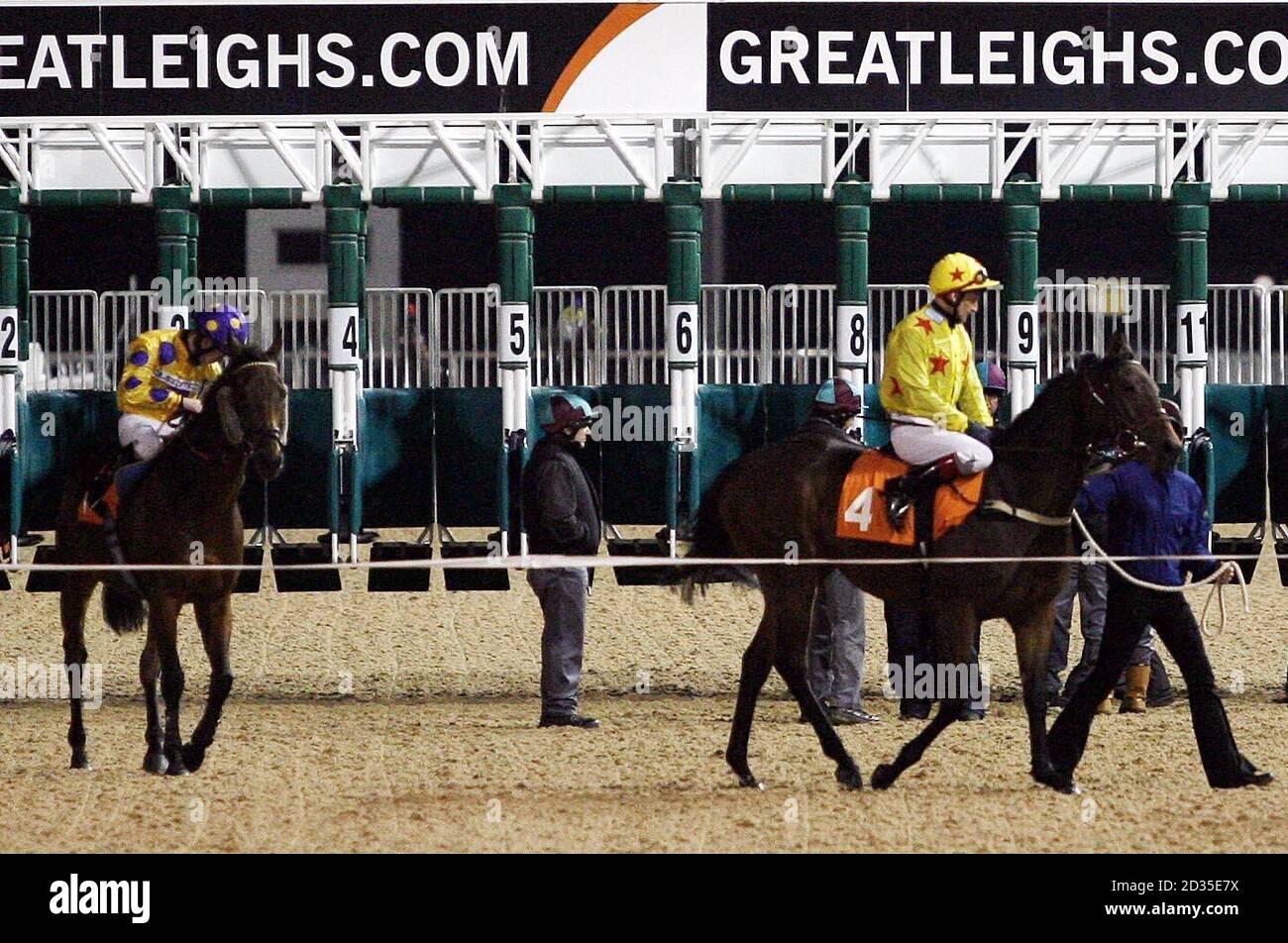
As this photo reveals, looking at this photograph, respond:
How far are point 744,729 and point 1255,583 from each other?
797 centimetres

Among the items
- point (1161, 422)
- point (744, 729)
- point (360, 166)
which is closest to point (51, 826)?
point (744, 729)

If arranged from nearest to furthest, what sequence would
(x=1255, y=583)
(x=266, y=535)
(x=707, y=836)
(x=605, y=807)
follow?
(x=707, y=836) < (x=605, y=807) < (x=266, y=535) < (x=1255, y=583)

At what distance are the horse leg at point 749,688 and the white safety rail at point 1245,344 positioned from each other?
7.34 meters

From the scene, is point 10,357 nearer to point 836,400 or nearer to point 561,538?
point 561,538

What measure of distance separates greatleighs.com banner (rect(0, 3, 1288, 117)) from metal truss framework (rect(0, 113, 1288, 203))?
15 cm

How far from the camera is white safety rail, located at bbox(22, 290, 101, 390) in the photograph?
1587 centimetres

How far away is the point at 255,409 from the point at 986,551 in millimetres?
2969

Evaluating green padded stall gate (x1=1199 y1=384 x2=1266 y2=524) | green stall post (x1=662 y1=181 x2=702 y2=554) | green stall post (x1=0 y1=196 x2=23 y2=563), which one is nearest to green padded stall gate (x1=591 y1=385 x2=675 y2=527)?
green stall post (x1=662 y1=181 x2=702 y2=554)

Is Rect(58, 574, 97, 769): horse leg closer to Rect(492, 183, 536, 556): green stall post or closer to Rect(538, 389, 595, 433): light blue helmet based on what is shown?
Rect(538, 389, 595, 433): light blue helmet

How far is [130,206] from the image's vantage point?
14664mm

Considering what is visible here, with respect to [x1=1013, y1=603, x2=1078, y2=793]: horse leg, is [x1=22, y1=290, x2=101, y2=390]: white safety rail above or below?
above

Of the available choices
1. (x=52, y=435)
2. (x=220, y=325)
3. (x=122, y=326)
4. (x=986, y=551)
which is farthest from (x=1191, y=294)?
(x=122, y=326)

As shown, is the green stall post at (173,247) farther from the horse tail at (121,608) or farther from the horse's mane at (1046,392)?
the horse's mane at (1046,392)

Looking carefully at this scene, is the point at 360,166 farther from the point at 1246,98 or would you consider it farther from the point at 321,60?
the point at 1246,98
